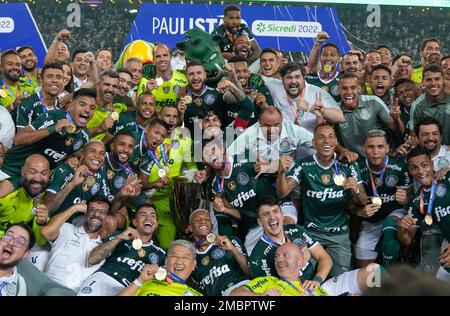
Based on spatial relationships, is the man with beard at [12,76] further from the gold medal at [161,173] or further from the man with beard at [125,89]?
the gold medal at [161,173]

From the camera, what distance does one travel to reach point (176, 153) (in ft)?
18.8

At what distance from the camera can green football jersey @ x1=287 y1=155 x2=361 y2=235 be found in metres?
5.31

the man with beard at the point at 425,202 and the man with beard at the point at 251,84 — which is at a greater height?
the man with beard at the point at 251,84

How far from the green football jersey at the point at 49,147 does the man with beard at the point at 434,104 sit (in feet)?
9.20

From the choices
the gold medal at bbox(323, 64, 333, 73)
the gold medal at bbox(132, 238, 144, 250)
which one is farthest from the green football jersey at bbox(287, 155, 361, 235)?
the gold medal at bbox(323, 64, 333, 73)

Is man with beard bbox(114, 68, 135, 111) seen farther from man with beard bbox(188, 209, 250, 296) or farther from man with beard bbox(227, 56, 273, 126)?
man with beard bbox(188, 209, 250, 296)

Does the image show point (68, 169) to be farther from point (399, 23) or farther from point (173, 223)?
point (399, 23)

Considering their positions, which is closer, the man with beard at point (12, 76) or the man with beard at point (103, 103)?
the man with beard at point (103, 103)

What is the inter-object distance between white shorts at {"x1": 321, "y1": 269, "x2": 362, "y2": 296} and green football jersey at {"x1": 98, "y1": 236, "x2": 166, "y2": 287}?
1.18 m

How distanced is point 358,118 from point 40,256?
279 centimetres

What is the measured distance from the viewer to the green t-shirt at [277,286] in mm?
4344

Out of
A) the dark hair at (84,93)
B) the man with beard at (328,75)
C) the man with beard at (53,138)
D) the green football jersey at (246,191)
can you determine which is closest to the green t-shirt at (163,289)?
the green football jersey at (246,191)

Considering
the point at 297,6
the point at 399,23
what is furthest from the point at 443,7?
the point at 297,6

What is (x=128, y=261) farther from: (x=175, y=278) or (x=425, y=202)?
(x=425, y=202)
